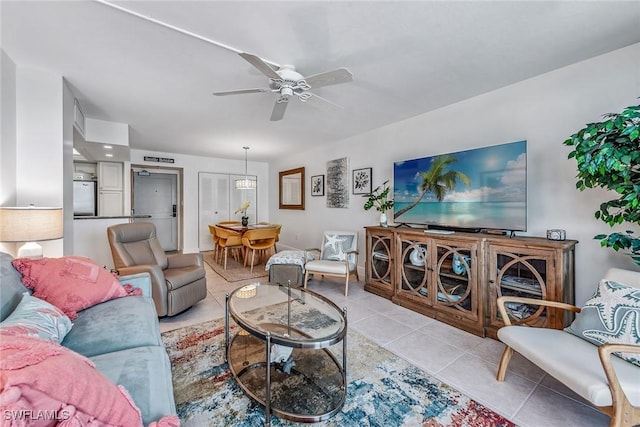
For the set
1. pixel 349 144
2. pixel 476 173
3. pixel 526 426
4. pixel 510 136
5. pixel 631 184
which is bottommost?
pixel 526 426

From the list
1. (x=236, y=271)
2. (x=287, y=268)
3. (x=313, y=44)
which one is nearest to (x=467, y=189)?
(x=313, y=44)

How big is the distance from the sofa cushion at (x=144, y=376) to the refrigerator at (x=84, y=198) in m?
5.23

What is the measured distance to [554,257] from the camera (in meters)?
2.06

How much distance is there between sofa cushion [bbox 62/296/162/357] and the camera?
135cm

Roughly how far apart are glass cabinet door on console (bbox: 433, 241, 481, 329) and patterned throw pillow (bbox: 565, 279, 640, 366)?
846 mm

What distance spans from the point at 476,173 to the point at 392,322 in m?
1.73

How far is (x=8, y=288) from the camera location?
1386 mm

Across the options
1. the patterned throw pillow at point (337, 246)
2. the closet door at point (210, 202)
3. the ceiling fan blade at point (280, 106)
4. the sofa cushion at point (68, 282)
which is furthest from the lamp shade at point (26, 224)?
the closet door at point (210, 202)

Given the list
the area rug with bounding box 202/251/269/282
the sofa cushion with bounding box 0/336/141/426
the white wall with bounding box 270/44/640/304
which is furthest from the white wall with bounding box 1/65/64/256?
the white wall with bounding box 270/44/640/304

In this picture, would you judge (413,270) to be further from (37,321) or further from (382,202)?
(37,321)

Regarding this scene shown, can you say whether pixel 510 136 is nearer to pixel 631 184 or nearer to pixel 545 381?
pixel 631 184

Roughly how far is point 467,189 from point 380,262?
1.39m

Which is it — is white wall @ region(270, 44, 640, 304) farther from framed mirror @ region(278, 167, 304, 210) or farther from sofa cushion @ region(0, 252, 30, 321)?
sofa cushion @ region(0, 252, 30, 321)

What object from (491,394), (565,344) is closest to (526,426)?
(491,394)
